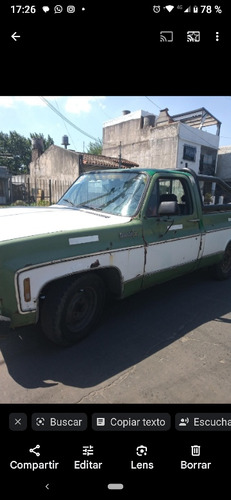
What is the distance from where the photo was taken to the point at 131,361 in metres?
2.90

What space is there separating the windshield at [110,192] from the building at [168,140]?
64.4 ft

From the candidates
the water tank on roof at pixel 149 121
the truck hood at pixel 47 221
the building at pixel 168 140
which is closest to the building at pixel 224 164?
the building at pixel 168 140

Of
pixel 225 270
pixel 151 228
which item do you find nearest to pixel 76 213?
pixel 151 228

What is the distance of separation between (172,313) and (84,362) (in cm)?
158

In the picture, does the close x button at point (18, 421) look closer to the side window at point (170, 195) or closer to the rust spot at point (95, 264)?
the rust spot at point (95, 264)

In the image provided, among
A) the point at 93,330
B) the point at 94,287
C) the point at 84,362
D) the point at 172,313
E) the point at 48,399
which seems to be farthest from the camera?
the point at 172,313

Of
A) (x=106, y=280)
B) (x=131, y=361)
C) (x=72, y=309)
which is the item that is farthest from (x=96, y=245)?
(x=131, y=361)

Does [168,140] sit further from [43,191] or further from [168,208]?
[168,208]

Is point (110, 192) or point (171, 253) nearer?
point (110, 192)

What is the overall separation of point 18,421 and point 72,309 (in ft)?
4.30
